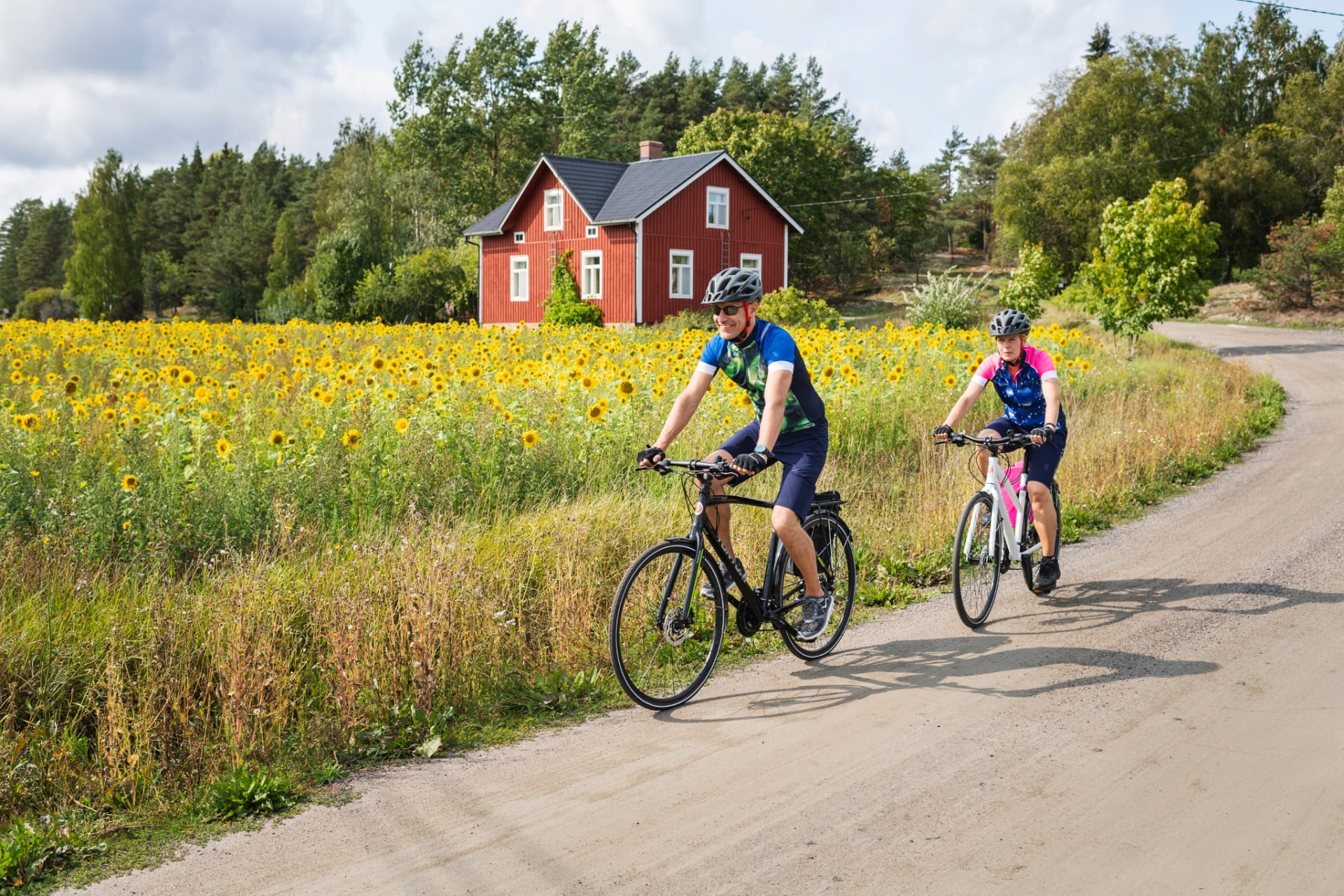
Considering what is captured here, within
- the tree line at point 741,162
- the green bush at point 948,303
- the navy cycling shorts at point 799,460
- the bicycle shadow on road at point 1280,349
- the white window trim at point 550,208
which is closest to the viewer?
the navy cycling shorts at point 799,460

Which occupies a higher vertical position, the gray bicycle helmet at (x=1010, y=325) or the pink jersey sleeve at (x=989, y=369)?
the gray bicycle helmet at (x=1010, y=325)

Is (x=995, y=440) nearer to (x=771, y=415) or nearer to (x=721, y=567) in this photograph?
(x=771, y=415)

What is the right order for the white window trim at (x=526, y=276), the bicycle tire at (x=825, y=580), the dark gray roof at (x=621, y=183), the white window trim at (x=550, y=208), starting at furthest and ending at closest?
the white window trim at (x=526, y=276) < the white window trim at (x=550, y=208) < the dark gray roof at (x=621, y=183) < the bicycle tire at (x=825, y=580)

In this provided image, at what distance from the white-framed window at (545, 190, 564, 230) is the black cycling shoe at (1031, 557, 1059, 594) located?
40.5 meters

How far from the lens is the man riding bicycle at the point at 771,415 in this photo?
223 inches

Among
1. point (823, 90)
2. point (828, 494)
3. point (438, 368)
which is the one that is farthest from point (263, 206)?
point (828, 494)

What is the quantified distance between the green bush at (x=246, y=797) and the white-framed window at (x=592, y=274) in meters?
40.7

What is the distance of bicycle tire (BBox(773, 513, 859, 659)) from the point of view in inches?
243

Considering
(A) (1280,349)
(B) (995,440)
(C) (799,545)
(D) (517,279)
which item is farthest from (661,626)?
(D) (517,279)

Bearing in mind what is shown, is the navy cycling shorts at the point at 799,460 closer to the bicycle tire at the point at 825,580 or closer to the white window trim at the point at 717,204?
the bicycle tire at the point at 825,580

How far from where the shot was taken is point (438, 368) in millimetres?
11141

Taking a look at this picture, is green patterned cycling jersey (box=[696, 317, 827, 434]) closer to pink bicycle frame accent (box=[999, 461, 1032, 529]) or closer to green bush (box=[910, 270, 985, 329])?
pink bicycle frame accent (box=[999, 461, 1032, 529])

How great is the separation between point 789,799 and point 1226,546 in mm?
6183

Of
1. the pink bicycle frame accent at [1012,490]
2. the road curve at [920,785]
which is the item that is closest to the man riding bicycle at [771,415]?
the road curve at [920,785]
